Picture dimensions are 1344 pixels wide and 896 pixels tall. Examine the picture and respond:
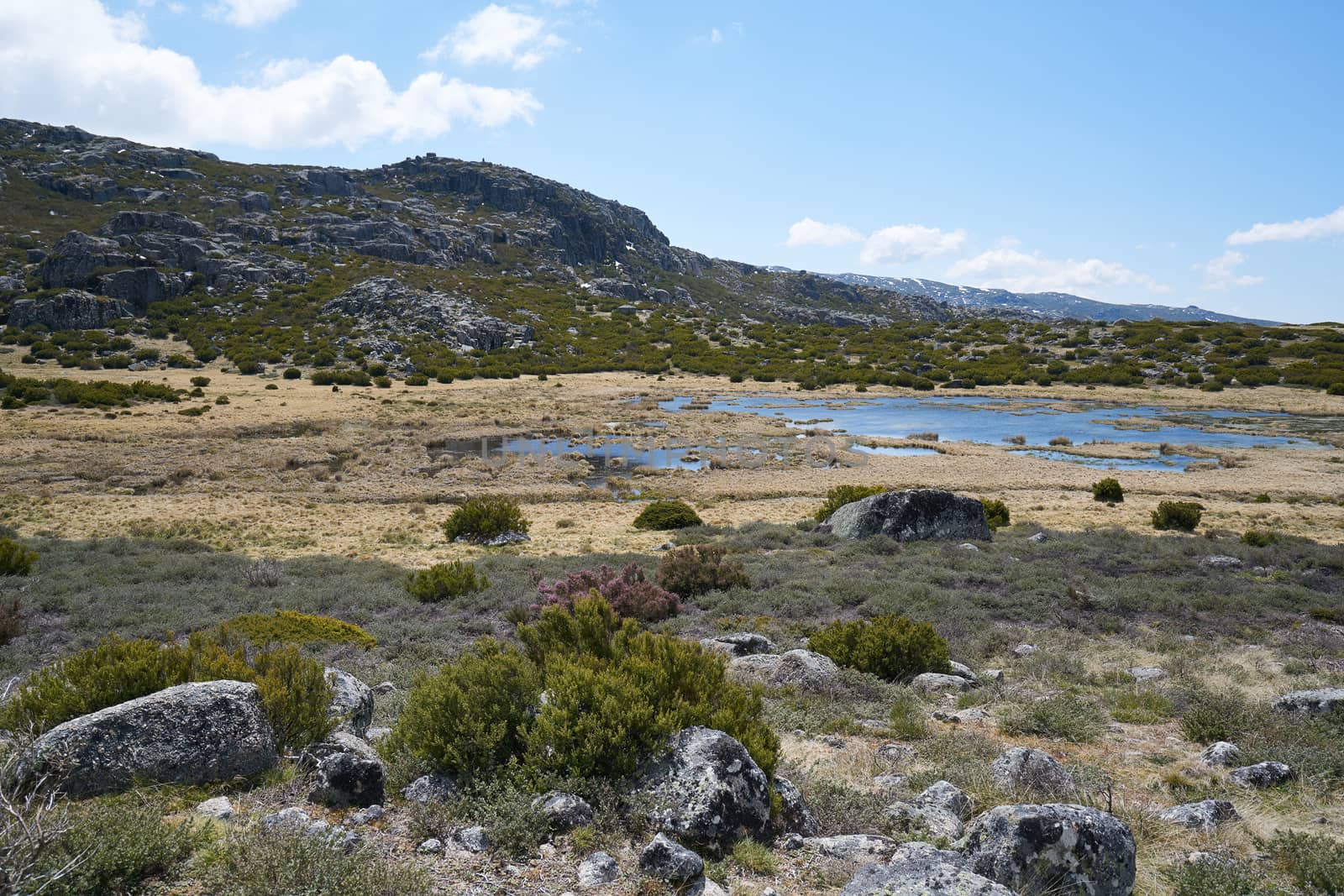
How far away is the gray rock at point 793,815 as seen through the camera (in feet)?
17.3

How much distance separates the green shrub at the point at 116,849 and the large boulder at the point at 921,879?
3.96m

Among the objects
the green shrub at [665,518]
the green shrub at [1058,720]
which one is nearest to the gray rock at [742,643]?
the green shrub at [1058,720]

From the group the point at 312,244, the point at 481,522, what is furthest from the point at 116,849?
the point at 312,244

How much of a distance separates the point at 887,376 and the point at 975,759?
242 ft

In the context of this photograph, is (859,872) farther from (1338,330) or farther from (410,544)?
(1338,330)

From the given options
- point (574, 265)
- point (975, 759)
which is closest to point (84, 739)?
point (975, 759)

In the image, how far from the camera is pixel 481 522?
2172 centimetres

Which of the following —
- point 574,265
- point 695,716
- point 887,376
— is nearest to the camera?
point 695,716

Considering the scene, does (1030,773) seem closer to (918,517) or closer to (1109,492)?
(918,517)

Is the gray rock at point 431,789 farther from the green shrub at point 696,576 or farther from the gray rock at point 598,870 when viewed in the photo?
the green shrub at point 696,576

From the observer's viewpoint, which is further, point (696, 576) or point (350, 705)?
point (696, 576)

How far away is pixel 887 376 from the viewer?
3014 inches

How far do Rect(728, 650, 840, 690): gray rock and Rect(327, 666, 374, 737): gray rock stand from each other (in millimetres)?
4417

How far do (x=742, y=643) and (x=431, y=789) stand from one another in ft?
20.9
